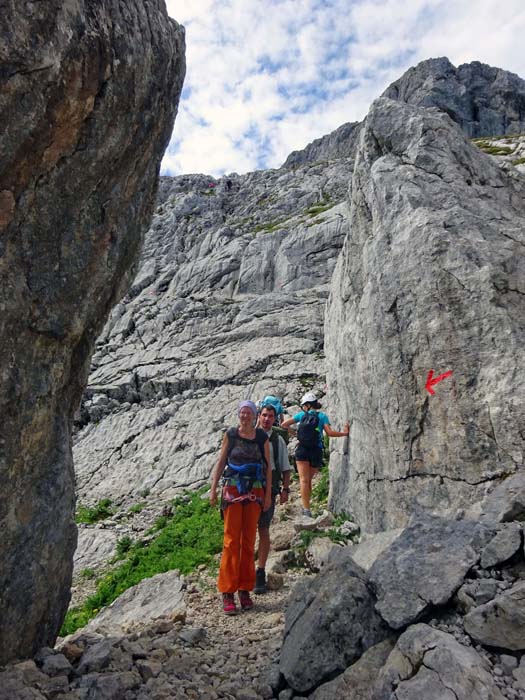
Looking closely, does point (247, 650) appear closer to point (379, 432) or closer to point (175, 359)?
point (379, 432)

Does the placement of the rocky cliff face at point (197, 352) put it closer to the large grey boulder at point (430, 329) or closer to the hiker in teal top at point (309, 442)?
the hiker in teal top at point (309, 442)

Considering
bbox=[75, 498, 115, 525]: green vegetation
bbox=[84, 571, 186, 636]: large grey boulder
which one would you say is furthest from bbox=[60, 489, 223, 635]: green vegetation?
bbox=[75, 498, 115, 525]: green vegetation

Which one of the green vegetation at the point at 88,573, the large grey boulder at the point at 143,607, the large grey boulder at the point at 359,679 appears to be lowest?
the green vegetation at the point at 88,573

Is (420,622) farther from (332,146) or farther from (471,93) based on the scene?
(332,146)

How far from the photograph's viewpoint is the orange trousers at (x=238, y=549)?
8180 mm

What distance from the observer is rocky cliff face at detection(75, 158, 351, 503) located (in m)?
24.8

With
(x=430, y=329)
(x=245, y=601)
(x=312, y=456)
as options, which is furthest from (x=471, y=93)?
(x=245, y=601)

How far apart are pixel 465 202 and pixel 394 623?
28.4ft

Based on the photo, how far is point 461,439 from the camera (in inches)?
284

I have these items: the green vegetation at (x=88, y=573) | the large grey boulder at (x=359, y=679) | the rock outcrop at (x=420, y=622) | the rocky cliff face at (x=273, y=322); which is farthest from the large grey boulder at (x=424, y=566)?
the green vegetation at (x=88, y=573)

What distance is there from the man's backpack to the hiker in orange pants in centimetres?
372

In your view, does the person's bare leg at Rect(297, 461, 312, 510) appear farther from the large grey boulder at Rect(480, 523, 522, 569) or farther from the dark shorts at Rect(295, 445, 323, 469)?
the large grey boulder at Rect(480, 523, 522, 569)

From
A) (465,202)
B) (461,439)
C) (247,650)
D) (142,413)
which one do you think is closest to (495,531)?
(461,439)

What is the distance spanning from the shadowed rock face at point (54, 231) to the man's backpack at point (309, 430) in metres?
6.39
